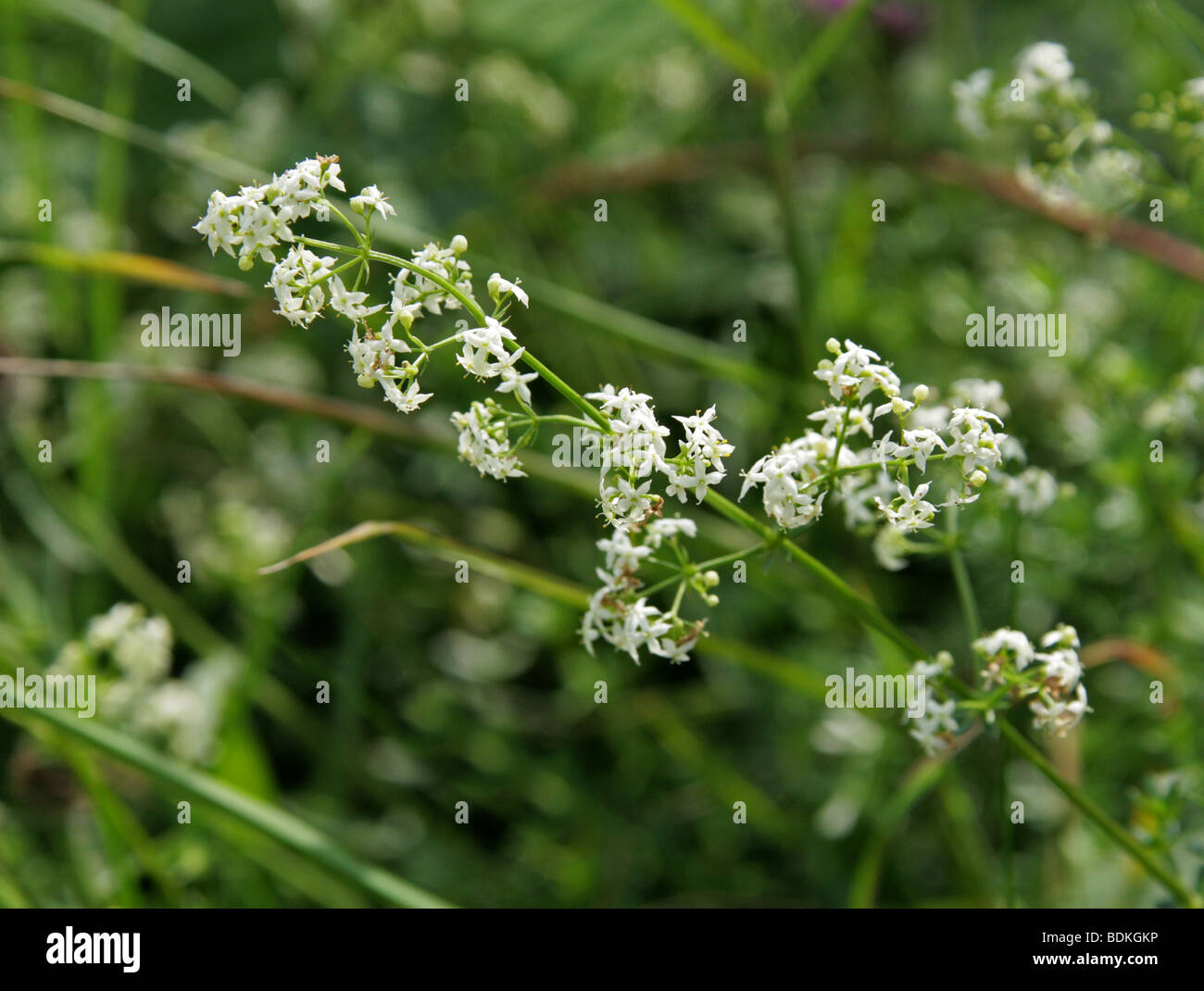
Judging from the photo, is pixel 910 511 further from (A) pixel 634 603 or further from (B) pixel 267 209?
(B) pixel 267 209

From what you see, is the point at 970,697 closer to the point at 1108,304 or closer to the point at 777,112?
the point at 777,112

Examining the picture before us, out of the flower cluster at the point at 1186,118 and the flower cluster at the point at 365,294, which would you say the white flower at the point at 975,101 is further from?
the flower cluster at the point at 365,294

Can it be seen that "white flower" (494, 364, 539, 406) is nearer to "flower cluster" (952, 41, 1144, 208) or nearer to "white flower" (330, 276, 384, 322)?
"white flower" (330, 276, 384, 322)

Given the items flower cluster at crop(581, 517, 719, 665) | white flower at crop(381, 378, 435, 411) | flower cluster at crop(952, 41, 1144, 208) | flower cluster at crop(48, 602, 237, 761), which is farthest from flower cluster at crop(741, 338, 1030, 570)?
flower cluster at crop(48, 602, 237, 761)

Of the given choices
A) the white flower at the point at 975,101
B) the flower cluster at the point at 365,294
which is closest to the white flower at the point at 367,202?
the flower cluster at the point at 365,294

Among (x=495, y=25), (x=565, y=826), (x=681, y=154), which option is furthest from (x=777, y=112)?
(x=565, y=826)

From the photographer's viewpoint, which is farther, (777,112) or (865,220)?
(865,220)

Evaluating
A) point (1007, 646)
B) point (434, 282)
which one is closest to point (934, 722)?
point (1007, 646)

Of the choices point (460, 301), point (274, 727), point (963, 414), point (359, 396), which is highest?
point (359, 396)
